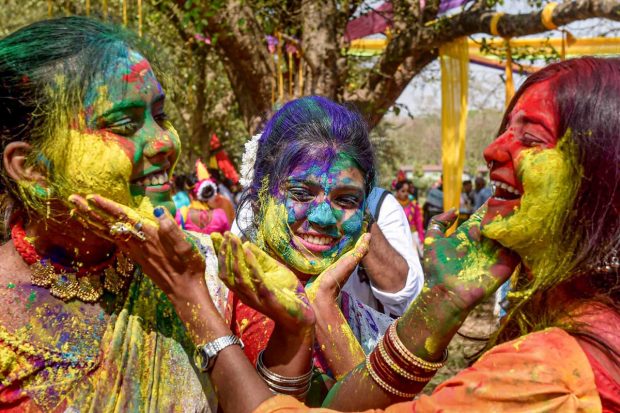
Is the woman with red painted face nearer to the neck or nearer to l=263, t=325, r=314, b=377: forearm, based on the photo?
l=263, t=325, r=314, b=377: forearm

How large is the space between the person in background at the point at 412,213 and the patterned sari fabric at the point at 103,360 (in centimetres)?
883

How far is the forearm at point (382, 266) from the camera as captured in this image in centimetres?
→ 271

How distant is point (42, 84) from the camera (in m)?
1.79

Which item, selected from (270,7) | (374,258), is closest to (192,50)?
(270,7)

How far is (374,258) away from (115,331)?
1.20 meters

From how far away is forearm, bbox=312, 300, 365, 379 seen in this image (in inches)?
78.2

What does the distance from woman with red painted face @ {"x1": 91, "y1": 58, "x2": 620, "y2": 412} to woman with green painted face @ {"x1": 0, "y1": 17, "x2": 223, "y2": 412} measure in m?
0.23

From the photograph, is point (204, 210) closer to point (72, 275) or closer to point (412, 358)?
point (72, 275)

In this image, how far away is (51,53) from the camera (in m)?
1.81

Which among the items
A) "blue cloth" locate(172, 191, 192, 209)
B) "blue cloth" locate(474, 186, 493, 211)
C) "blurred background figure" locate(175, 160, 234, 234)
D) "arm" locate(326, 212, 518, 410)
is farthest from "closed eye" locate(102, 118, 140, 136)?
"blue cloth" locate(474, 186, 493, 211)

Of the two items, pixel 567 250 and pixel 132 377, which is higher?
pixel 567 250

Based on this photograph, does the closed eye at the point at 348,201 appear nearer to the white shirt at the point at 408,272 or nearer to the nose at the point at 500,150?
the white shirt at the point at 408,272

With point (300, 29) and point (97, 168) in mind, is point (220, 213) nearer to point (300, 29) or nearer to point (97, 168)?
point (300, 29)

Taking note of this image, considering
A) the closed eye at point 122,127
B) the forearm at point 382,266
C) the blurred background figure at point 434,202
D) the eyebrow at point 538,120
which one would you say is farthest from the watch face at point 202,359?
the blurred background figure at point 434,202
